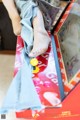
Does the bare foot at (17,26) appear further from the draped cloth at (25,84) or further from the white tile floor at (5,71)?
the white tile floor at (5,71)

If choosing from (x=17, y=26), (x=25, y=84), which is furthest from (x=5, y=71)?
(x=25, y=84)

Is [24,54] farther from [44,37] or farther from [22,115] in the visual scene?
[22,115]

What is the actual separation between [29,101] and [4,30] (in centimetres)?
89

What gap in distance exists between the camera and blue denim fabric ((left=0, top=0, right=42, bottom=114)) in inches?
28.2

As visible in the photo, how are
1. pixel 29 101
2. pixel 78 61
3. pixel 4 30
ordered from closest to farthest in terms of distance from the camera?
pixel 29 101 < pixel 78 61 < pixel 4 30

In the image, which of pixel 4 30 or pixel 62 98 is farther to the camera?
pixel 4 30

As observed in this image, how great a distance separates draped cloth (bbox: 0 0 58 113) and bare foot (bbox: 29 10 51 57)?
0.07 ft

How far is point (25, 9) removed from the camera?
954mm

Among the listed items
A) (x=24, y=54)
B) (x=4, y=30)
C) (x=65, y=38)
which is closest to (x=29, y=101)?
(x=24, y=54)

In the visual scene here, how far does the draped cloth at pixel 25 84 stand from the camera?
0.72m

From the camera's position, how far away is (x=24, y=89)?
0.75 metres

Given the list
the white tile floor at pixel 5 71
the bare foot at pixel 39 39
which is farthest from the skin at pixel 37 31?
the white tile floor at pixel 5 71

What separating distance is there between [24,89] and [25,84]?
0.07 feet

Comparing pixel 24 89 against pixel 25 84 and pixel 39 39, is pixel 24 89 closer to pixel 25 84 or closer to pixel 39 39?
pixel 25 84
